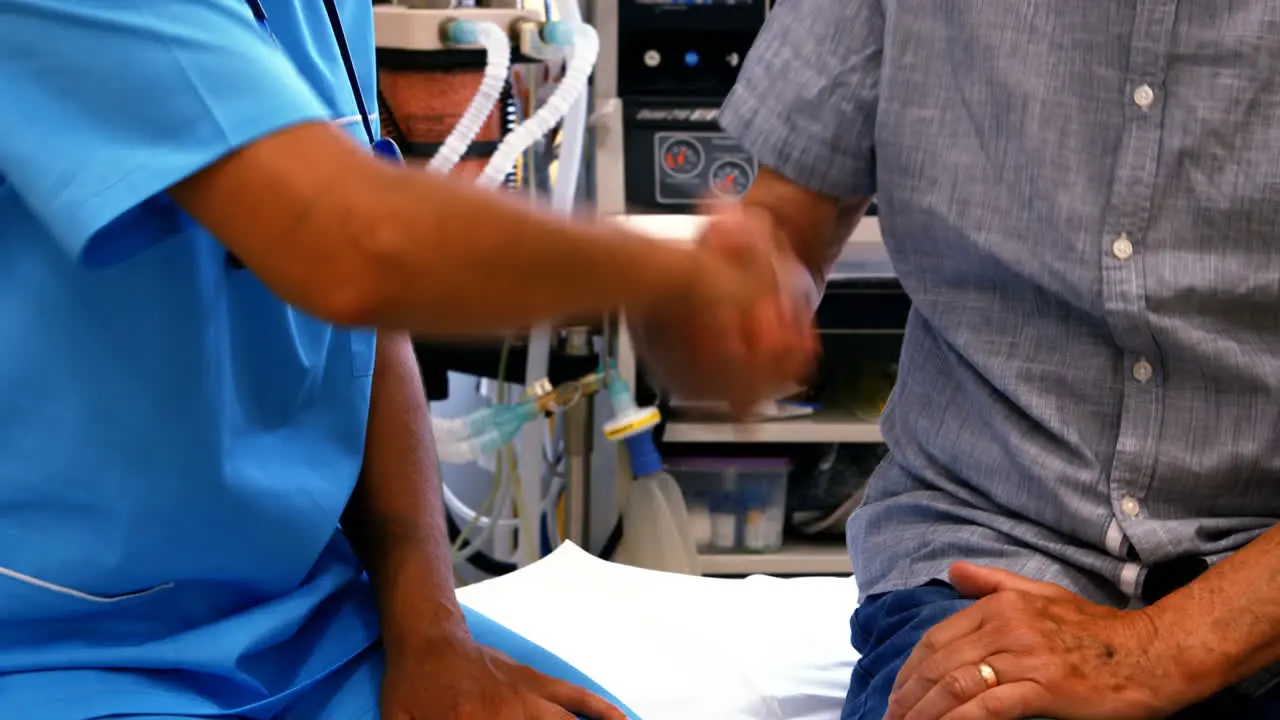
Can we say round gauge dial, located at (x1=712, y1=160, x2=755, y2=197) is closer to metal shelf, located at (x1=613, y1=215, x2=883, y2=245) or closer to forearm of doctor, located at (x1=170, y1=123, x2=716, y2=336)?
metal shelf, located at (x1=613, y1=215, x2=883, y2=245)

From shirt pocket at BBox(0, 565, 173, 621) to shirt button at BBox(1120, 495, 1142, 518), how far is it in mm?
738

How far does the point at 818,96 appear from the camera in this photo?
119 centimetres

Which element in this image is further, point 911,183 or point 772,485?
point 772,485

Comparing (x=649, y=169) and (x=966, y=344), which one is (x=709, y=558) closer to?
(x=649, y=169)

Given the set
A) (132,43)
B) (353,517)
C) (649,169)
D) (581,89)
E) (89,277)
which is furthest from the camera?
(649,169)

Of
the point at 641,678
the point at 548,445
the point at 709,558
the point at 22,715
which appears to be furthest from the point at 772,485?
the point at 22,715

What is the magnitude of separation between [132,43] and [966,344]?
72 cm

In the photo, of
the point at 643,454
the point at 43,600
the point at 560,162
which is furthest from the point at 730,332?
the point at 643,454

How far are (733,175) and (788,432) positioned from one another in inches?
17.2

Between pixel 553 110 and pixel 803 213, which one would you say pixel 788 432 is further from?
pixel 803 213

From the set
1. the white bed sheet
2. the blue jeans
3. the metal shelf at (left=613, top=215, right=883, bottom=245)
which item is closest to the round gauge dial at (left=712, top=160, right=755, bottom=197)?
the metal shelf at (left=613, top=215, right=883, bottom=245)

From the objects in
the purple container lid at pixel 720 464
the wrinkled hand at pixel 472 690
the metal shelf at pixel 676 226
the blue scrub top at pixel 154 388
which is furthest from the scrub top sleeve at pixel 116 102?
→ the purple container lid at pixel 720 464

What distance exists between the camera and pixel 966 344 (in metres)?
1.12

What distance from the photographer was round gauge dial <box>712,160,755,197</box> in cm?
215
